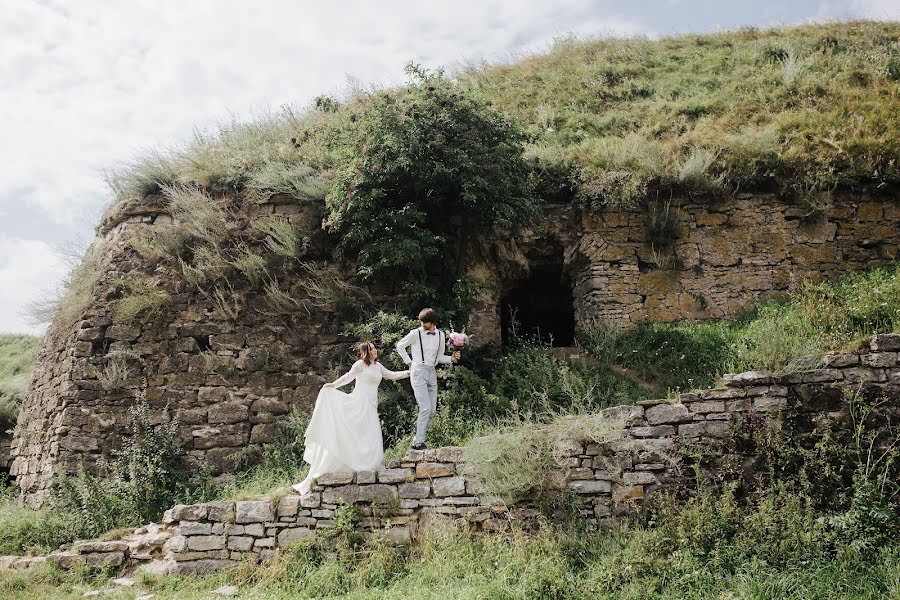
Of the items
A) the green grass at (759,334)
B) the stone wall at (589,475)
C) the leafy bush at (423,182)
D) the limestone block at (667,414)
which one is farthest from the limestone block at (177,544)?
the green grass at (759,334)

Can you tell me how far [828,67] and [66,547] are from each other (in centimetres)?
1644

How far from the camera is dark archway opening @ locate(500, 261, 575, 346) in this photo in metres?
12.2

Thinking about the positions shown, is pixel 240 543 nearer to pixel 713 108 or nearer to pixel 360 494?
pixel 360 494

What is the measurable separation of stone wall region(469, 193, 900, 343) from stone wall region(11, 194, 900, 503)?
0.07ft

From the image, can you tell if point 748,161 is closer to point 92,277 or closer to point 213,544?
point 213,544

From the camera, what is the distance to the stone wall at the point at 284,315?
983 cm

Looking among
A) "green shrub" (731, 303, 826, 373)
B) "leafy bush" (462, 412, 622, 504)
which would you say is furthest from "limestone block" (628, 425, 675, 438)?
"green shrub" (731, 303, 826, 373)

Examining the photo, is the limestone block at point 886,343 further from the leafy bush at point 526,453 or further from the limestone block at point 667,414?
the leafy bush at point 526,453

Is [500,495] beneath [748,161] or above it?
beneath

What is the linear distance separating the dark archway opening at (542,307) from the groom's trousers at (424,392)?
4.17 meters

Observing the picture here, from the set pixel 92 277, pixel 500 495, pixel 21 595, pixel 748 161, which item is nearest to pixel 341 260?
pixel 92 277

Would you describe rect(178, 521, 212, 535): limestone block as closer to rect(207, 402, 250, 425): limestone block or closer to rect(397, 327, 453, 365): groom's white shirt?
rect(207, 402, 250, 425): limestone block

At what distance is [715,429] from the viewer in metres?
6.87

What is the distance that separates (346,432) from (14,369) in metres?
12.3
